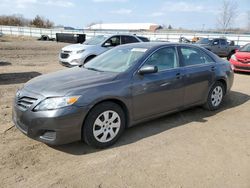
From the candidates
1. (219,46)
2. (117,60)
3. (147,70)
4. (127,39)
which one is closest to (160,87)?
(147,70)

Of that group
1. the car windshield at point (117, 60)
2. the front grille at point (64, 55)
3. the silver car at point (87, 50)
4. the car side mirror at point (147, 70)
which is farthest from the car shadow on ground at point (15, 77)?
the car side mirror at point (147, 70)

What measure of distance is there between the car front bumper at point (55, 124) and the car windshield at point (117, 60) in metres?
1.23

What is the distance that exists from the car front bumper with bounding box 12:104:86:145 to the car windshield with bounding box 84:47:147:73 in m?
1.23

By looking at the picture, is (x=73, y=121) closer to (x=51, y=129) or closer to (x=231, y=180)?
(x=51, y=129)

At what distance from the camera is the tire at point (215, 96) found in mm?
6023

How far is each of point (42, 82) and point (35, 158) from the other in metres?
1.16

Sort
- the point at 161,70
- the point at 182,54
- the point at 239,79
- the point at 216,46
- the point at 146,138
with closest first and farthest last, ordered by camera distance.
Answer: the point at 146,138 < the point at 161,70 < the point at 182,54 < the point at 239,79 < the point at 216,46

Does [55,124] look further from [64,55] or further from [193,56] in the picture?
[64,55]

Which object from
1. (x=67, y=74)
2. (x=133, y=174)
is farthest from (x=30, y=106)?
(x=133, y=174)

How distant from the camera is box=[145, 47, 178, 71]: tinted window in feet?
16.0

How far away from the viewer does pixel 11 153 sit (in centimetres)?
391

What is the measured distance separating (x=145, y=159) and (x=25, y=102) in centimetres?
189

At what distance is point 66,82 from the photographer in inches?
163

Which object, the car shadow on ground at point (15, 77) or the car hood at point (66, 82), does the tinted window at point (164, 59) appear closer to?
the car hood at point (66, 82)
